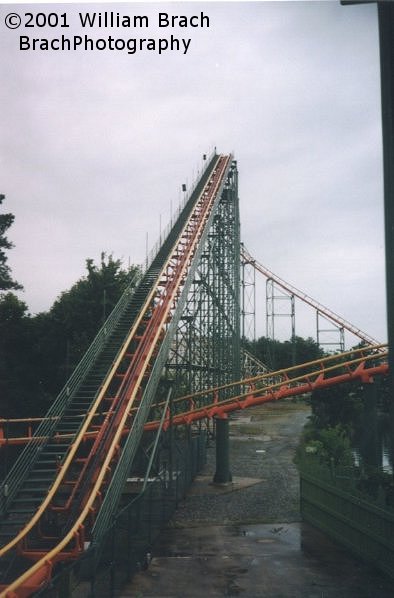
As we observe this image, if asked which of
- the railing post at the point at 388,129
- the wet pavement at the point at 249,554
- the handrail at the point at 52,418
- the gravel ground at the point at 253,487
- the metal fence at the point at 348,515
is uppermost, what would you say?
the railing post at the point at 388,129

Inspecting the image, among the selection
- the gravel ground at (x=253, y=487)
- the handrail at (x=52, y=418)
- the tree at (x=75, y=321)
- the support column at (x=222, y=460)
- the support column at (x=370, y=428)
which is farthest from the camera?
the tree at (x=75, y=321)

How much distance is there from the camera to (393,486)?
8953mm

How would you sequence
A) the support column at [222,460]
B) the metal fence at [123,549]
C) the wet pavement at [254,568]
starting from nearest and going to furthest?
the metal fence at [123,549] → the wet pavement at [254,568] → the support column at [222,460]

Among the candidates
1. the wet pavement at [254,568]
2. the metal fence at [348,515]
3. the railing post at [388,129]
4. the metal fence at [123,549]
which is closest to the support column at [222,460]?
the metal fence at [123,549]

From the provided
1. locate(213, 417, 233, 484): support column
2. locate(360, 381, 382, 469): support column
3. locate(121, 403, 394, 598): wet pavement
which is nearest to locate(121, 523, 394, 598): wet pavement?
locate(121, 403, 394, 598): wet pavement

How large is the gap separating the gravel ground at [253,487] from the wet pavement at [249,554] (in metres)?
0.03

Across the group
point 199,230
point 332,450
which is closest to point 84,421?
point 332,450

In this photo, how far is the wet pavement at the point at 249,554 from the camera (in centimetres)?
863

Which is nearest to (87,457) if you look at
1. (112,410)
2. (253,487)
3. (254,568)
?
(112,410)

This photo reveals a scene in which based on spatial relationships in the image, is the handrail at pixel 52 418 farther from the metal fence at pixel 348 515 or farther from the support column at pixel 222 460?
the metal fence at pixel 348 515

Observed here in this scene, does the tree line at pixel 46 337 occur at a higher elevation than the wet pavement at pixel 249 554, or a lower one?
higher

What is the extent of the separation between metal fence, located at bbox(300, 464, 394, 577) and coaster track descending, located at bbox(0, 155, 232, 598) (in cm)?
395

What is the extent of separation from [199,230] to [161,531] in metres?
11.6

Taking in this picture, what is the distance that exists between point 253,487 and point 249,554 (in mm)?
6858
